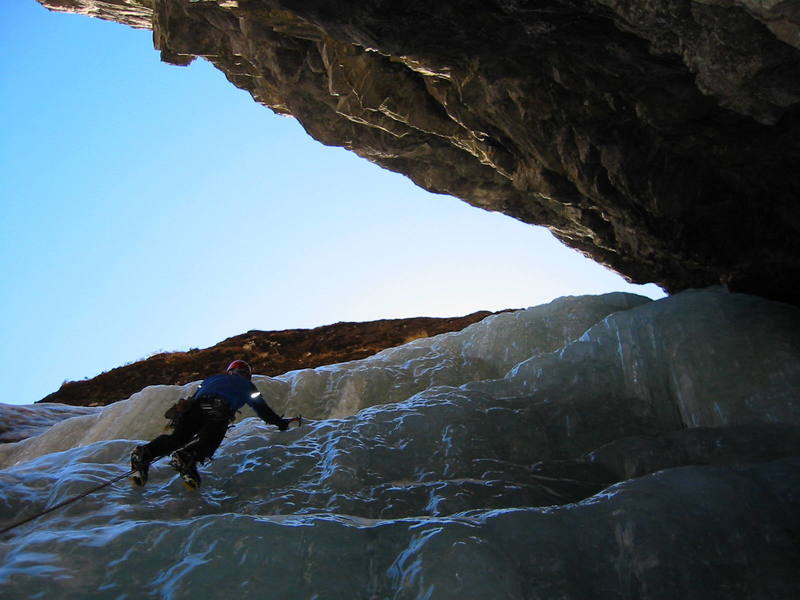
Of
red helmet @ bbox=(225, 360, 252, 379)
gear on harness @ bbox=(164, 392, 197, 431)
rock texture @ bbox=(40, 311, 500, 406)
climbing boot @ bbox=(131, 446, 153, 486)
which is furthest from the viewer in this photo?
rock texture @ bbox=(40, 311, 500, 406)

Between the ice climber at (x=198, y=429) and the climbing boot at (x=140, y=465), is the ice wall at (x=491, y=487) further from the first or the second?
the ice climber at (x=198, y=429)

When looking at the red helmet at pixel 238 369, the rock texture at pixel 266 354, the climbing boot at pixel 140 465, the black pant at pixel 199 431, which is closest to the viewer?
the climbing boot at pixel 140 465

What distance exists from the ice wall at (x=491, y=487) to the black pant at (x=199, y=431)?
0.97 feet

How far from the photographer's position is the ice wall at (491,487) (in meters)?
3.31

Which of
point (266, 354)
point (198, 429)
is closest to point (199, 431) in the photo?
point (198, 429)

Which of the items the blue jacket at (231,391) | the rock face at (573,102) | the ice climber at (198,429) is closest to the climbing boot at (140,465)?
the ice climber at (198,429)

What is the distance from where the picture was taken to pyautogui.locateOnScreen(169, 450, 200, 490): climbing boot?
4434 millimetres

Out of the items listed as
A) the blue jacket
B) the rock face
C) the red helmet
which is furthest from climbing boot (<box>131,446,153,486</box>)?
the rock face

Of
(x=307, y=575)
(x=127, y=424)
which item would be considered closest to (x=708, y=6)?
(x=307, y=575)

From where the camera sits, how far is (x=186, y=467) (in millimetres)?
4461

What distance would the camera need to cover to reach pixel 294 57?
24.4 ft

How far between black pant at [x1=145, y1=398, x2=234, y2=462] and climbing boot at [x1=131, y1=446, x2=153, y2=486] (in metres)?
0.04

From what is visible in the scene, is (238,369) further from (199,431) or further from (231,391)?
(199,431)

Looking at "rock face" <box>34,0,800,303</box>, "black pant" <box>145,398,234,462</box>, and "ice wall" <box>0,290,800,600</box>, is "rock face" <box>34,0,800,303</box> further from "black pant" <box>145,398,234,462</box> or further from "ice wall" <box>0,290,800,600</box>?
"black pant" <box>145,398,234,462</box>
